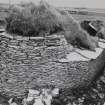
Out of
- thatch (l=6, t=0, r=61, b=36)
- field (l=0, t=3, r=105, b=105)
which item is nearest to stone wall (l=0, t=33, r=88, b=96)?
field (l=0, t=3, r=105, b=105)

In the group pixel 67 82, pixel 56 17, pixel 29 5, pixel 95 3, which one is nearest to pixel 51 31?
pixel 56 17

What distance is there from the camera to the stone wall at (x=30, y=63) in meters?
4.17

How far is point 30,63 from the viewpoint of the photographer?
4266 mm

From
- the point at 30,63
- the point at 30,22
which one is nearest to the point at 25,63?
the point at 30,63

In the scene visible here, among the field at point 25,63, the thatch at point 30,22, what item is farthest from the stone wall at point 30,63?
the thatch at point 30,22

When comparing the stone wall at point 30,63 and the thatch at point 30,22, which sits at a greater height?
the thatch at point 30,22

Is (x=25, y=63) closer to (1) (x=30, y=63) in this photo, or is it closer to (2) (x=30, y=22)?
(1) (x=30, y=63)

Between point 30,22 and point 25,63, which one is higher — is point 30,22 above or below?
above

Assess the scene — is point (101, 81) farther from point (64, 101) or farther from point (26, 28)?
point (26, 28)

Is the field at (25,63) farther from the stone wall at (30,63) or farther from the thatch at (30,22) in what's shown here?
the thatch at (30,22)

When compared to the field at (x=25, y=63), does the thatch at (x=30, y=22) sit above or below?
above

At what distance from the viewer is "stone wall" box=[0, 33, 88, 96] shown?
417 centimetres

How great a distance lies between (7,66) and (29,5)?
1.55 meters

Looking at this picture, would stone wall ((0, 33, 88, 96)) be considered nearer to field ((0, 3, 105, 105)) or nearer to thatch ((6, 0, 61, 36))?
field ((0, 3, 105, 105))
